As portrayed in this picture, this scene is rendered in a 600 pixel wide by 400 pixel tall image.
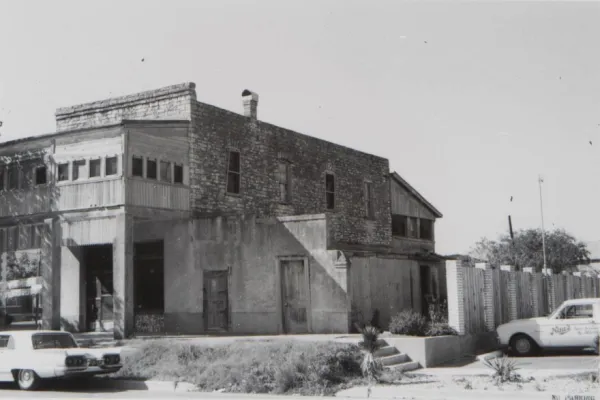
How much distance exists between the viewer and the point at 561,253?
61531mm

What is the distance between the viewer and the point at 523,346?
1862cm

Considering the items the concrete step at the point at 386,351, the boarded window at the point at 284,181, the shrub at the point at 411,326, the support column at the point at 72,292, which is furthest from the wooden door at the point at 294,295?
the support column at the point at 72,292

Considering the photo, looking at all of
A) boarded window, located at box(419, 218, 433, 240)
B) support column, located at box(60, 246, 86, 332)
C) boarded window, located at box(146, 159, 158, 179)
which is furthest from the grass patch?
boarded window, located at box(419, 218, 433, 240)

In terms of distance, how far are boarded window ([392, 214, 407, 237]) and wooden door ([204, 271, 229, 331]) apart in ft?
51.8

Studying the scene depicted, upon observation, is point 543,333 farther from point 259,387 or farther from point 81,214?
point 81,214

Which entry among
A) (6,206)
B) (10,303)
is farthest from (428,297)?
(10,303)

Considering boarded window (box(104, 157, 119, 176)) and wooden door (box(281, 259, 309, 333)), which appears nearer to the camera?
wooden door (box(281, 259, 309, 333))

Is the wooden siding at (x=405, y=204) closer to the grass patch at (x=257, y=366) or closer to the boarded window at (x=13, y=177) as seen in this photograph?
the boarded window at (x=13, y=177)

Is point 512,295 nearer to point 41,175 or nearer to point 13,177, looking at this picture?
point 41,175

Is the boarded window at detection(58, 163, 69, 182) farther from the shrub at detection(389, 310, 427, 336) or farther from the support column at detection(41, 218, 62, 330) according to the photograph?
the shrub at detection(389, 310, 427, 336)

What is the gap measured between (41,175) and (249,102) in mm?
8625

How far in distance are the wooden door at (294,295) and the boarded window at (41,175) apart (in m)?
8.64

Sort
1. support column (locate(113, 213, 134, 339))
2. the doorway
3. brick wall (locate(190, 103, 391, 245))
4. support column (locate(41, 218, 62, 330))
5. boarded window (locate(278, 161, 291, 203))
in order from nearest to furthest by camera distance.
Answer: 1. support column (locate(113, 213, 134, 339))
2. support column (locate(41, 218, 62, 330))
3. brick wall (locate(190, 103, 391, 245))
4. the doorway
5. boarded window (locate(278, 161, 291, 203))

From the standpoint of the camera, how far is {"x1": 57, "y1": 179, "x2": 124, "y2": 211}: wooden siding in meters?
21.6
